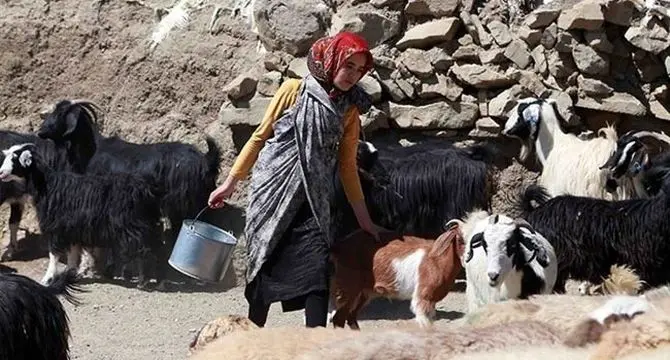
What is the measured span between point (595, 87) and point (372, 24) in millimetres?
1750

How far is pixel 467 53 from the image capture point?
9344 mm

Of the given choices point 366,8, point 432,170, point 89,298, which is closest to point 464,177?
point 432,170

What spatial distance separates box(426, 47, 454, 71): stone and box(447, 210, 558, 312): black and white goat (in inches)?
114

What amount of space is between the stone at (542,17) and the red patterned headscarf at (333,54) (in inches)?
160

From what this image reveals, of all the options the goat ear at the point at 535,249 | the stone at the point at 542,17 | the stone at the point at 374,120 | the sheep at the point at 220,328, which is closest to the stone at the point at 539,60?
the stone at the point at 542,17

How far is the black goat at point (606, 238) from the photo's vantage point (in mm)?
7500

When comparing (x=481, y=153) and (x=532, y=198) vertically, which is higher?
(x=481, y=153)

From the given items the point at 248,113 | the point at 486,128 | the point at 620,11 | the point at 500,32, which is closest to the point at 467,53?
the point at 500,32

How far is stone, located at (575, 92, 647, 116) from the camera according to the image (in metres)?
9.05

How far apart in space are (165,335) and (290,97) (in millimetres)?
2922

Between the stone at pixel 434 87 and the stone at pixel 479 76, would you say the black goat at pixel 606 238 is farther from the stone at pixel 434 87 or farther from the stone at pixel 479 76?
the stone at pixel 434 87

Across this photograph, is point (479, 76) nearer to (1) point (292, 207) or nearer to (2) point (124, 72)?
(2) point (124, 72)

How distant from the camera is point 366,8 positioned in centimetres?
969

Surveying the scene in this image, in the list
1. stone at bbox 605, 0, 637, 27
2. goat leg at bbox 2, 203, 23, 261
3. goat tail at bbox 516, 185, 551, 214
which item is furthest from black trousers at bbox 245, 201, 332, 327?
goat leg at bbox 2, 203, 23, 261
